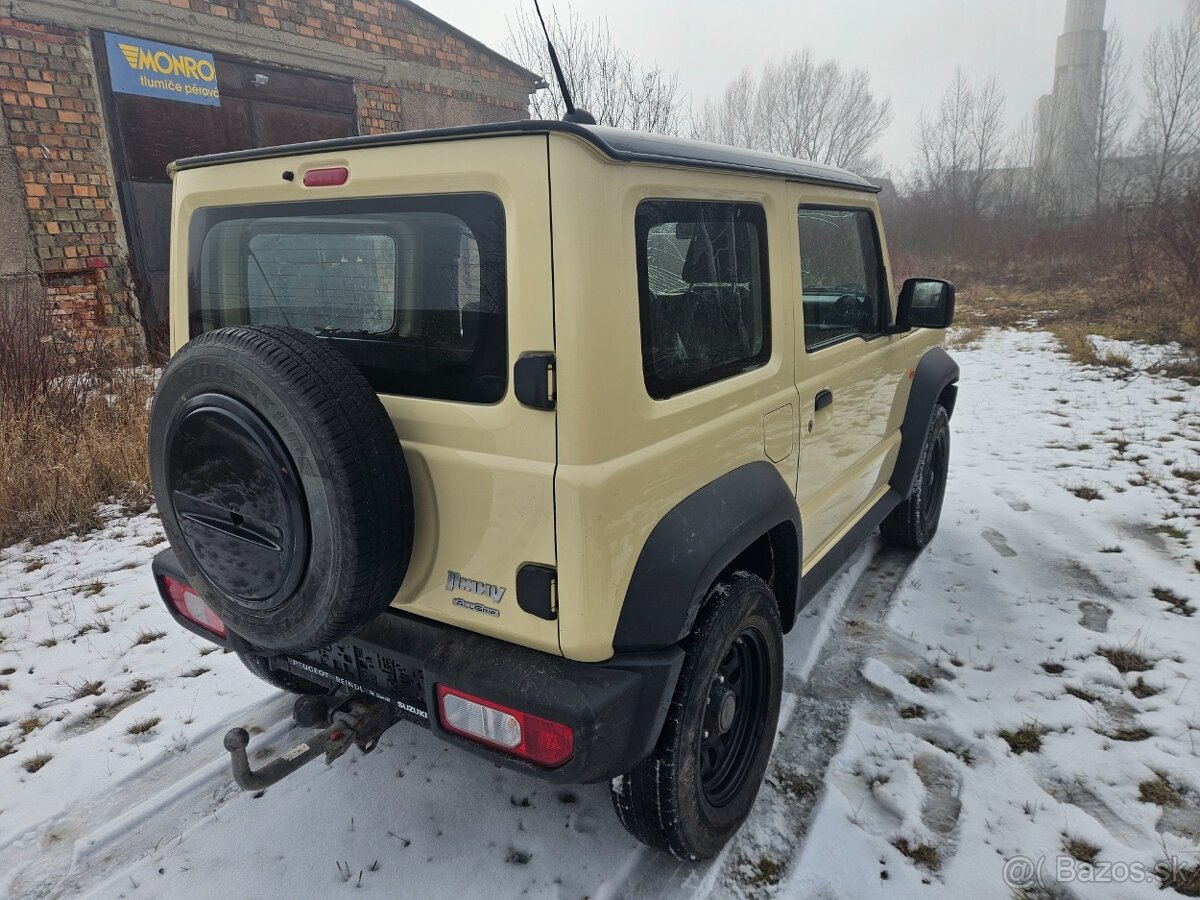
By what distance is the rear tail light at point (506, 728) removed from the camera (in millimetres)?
1578

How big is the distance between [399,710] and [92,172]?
25.4 ft

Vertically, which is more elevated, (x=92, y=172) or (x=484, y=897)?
(x=92, y=172)

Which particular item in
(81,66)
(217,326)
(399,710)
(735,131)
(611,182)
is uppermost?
(735,131)

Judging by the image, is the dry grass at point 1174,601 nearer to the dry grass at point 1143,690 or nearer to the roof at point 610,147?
the dry grass at point 1143,690

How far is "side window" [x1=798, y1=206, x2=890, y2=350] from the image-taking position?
249cm

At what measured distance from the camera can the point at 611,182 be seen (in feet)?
5.05

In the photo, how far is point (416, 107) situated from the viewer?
9.91m

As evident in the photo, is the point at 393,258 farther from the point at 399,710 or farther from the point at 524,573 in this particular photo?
the point at 399,710

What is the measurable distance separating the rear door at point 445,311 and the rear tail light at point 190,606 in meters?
0.79

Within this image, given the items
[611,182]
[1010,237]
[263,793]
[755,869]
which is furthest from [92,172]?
[1010,237]

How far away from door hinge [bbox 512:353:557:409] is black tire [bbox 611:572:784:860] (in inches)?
30.2

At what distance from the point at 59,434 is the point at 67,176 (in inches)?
145

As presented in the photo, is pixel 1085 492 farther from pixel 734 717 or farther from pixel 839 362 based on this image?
pixel 734 717

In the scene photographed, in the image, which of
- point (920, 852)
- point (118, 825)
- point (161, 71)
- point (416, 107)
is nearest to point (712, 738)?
point (920, 852)
